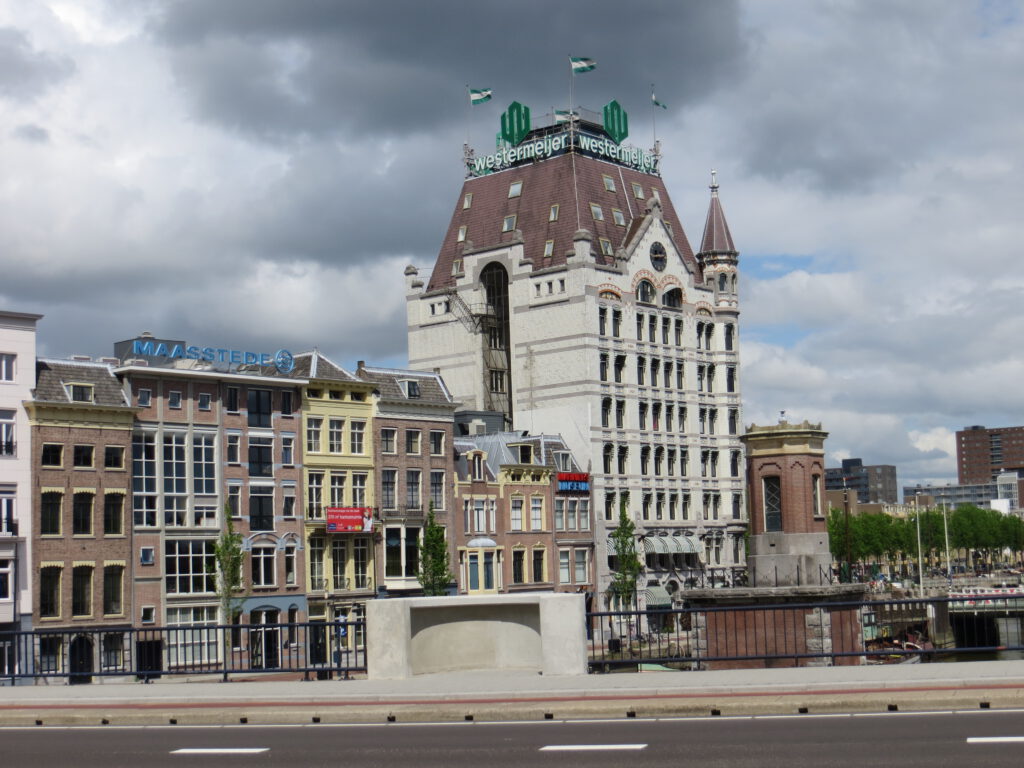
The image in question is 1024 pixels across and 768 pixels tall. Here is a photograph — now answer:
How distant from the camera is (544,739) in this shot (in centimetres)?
2078

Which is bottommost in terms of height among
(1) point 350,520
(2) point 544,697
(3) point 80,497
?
(2) point 544,697

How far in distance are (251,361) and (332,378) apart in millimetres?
5159

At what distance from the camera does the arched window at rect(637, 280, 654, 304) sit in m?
104

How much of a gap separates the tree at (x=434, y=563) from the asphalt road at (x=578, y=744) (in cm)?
5676

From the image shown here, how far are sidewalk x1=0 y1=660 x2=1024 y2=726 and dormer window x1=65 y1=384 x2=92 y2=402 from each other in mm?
41372

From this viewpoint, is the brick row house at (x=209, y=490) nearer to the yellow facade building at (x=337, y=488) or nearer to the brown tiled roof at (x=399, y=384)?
the yellow facade building at (x=337, y=488)

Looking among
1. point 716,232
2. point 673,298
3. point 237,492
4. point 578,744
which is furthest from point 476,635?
point 716,232

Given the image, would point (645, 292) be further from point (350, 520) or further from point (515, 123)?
point (350, 520)

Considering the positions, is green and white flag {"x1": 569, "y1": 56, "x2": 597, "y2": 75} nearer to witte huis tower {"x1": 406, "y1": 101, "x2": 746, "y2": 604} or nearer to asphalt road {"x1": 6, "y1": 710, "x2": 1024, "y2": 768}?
witte huis tower {"x1": 406, "y1": 101, "x2": 746, "y2": 604}

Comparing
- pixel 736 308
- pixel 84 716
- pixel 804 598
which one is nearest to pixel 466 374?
pixel 736 308

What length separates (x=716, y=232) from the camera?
112438mm

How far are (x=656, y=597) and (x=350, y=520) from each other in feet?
97.3

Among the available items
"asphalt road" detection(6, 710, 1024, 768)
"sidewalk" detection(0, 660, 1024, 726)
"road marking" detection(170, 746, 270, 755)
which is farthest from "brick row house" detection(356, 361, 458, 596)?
"road marking" detection(170, 746, 270, 755)

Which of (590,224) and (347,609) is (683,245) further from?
(347,609)
